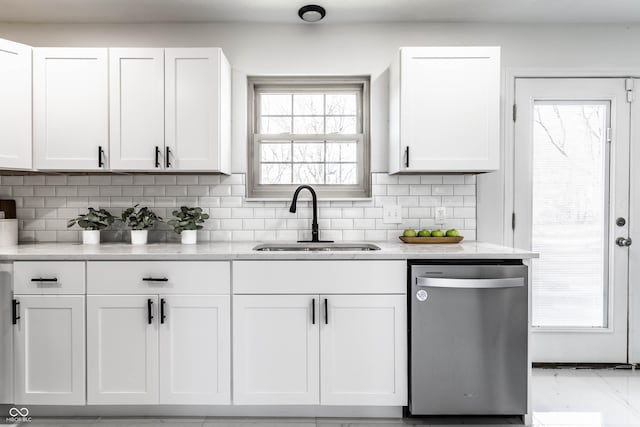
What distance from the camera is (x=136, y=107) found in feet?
8.40

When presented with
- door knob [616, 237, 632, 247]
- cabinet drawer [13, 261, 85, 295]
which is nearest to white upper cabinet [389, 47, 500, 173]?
door knob [616, 237, 632, 247]

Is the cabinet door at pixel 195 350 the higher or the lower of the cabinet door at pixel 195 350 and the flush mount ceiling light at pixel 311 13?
the lower

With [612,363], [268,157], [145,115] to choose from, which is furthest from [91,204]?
[612,363]

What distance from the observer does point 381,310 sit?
225 centimetres

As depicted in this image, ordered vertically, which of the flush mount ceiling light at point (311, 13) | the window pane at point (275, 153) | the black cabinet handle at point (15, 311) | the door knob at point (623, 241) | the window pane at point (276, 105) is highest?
the flush mount ceiling light at point (311, 13)

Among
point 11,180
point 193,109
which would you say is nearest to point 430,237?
point 193,109

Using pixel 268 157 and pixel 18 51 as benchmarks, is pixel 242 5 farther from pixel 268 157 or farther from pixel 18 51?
pixel 18 51

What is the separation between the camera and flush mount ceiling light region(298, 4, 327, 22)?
2686 mm

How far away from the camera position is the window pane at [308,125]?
3.07 m

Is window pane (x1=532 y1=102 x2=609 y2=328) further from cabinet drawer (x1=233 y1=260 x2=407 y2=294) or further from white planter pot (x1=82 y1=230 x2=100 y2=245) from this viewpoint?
white planter pot (x1=82 y1=230 x2=100 y2=245)

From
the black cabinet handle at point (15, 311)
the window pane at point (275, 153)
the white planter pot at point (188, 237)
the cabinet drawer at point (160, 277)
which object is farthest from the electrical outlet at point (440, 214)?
the black cabinet handle at point (15, 311)

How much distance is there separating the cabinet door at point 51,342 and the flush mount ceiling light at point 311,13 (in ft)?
7.03

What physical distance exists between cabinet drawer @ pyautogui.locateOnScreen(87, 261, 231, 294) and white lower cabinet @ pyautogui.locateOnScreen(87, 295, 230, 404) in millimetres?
42

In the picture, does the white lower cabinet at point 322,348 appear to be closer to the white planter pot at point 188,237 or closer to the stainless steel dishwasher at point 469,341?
the stainless steel dishwasher at point 469,341
